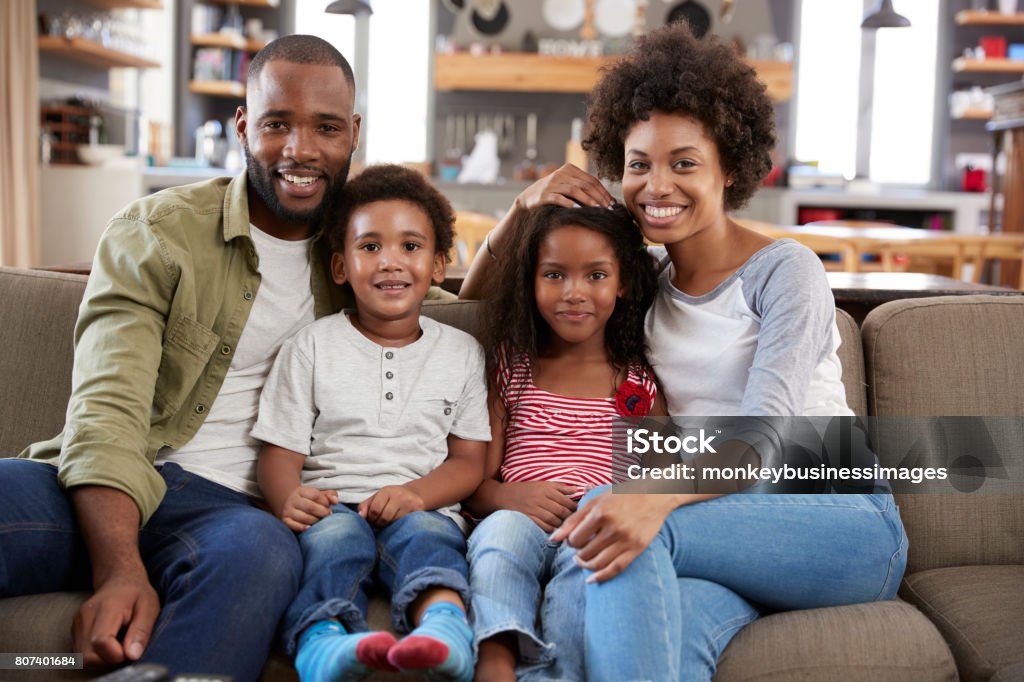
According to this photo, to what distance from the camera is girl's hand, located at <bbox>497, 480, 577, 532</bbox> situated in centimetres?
164

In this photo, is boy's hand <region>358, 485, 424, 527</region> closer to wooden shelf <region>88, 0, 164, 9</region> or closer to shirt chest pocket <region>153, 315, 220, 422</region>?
shirt chest pocket <region>153, 315, 220, 422</region>

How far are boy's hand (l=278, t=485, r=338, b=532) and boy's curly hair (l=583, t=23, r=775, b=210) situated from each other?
81cm

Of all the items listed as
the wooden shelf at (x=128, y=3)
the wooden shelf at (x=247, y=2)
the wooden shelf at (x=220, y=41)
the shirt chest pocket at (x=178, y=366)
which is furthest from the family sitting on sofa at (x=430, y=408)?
the wooden shelf at (x=247, y=2)

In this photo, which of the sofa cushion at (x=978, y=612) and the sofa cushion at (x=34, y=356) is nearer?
the sofa cushion at (x=978, y=612)

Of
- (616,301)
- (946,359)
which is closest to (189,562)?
(616,301)

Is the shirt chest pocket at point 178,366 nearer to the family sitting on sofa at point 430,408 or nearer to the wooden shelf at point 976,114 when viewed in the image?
the family sitting on sofa at point 430,408

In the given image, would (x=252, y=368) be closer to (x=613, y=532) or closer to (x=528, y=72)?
(x=613, y=532)

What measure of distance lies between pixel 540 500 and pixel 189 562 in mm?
561

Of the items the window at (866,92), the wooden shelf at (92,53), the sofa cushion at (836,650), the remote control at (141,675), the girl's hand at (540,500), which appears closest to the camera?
A: the remote control at (141,675)

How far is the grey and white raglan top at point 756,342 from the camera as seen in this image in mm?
1513

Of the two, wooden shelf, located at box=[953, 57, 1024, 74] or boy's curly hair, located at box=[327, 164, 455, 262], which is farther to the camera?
wooden shelf, located at box=[953, 57, 1024, 74]

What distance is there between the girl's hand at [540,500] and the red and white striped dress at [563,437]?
0.10 ft

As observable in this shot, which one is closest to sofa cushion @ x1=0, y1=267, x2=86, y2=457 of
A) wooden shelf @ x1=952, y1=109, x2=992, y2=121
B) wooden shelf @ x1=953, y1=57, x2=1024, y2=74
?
wooden shelf @ x1=953, y1=57, x2=1024, y2=74

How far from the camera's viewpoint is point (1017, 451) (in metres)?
1.80
